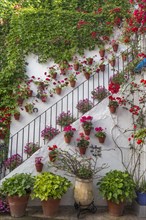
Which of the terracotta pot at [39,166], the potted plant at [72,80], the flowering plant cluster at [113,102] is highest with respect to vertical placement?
the potted plant at [72,80]

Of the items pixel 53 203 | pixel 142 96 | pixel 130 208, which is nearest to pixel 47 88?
pixel 142 96

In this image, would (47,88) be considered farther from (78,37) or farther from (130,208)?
(130,208)

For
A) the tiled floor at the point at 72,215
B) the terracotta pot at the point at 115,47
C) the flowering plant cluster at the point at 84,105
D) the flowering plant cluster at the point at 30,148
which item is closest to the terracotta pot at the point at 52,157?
the flowering plant cluster at the point at 30,148

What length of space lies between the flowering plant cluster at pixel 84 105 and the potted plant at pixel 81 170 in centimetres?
133

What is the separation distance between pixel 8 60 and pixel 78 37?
2.39 m

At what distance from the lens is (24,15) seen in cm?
826

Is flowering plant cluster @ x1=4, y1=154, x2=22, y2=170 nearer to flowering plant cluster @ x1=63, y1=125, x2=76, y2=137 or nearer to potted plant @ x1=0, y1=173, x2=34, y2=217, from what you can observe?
potted plant @ x1=0, y1=173, x2=34, y2=217

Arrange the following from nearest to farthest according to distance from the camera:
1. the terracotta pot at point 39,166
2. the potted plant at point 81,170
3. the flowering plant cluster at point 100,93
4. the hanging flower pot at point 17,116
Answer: the potted plant at point 81,170, the terracotta pot at point 39,166, the flowering plant cluster at point 100,93, the hanging flower pot at point 17,116

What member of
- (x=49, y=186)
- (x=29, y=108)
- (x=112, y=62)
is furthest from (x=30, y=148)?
(x=112, y=62)

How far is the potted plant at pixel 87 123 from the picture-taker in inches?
228

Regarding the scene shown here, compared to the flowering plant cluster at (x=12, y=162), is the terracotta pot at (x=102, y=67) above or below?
above

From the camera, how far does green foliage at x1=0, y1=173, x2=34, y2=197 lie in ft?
16.3

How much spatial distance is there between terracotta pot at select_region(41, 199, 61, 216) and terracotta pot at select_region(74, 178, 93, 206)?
466 mm

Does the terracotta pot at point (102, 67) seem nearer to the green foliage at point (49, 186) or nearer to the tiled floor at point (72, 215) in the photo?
the green foliage at point (49, 186)
